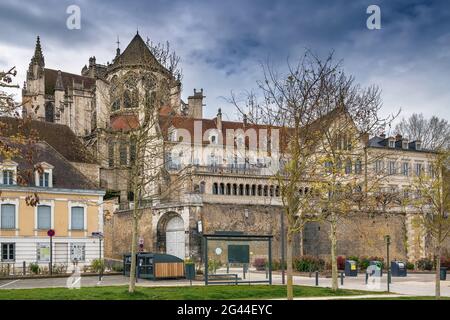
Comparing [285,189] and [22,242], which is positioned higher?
[285,189]

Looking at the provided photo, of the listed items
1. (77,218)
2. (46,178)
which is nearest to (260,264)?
(77,218)

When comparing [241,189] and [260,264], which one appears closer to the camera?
[260,264]

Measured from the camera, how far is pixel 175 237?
44812 millimetres

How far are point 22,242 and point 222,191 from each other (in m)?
20.6

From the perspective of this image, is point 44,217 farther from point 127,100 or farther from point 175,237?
point 127,100

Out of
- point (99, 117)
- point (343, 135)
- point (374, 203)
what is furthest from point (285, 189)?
point (99, 117)

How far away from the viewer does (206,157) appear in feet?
182

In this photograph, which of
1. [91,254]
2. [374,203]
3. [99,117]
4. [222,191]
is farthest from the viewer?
[99,117]

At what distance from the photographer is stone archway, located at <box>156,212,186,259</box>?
44531 mm

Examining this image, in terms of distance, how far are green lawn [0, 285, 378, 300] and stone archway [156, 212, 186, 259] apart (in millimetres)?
21339

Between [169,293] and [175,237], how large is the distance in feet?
79.4

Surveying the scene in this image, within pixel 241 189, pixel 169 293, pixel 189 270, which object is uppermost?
pixel 241 189

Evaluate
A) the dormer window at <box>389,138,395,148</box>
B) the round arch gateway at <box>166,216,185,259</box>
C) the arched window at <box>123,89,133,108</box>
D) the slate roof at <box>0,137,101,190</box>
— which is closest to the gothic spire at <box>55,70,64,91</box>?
the round arch gateway at <box>166,216,185,259</box>
